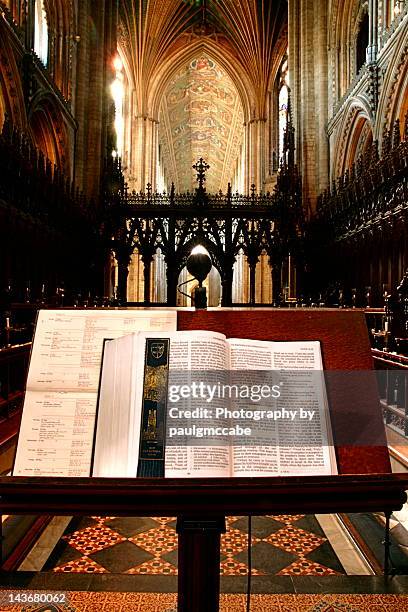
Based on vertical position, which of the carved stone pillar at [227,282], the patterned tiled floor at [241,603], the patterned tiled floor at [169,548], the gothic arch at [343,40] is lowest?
the patterned tiled floor at [169,548]

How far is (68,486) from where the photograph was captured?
44.9 inches

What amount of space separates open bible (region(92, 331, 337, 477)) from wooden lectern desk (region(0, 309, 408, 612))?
48 millimetres

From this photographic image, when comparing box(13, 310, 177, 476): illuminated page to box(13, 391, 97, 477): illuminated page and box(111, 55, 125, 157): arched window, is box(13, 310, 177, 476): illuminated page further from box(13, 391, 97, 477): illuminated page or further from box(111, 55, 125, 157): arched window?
box(111, 55, 125, 157): arched window

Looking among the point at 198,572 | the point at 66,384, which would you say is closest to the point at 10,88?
the point at 66,384

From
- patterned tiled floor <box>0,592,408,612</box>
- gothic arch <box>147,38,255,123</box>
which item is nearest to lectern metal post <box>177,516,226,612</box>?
patterned tiled floor <box>0,592,408,612</box>

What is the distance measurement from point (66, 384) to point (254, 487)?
0.59 meters

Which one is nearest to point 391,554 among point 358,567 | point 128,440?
point 358,567

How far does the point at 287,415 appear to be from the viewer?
129cm

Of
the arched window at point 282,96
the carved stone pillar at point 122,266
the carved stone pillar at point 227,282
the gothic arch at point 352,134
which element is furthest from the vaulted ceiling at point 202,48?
the carved stone pillar at point 227,282

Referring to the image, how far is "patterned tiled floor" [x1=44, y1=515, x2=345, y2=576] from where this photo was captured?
2580mm

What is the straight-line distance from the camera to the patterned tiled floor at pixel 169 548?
2.58m

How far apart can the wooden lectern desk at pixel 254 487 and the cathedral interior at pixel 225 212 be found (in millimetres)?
189

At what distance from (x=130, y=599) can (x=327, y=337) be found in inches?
59.0

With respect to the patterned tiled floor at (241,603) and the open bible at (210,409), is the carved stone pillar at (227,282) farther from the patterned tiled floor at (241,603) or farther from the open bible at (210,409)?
the open bible at (210,409)
